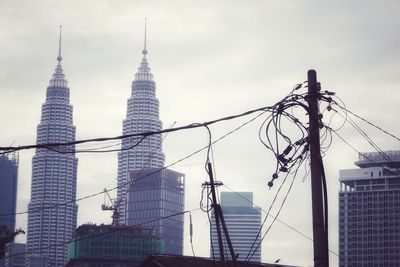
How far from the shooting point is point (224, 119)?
20.5 m

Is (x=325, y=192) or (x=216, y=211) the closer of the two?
(x=325, y=192)

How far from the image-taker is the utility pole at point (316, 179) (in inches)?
755

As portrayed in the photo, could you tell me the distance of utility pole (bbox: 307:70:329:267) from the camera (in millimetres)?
19188

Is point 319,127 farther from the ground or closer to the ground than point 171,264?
farther from the ground

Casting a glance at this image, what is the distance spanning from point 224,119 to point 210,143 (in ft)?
10.4

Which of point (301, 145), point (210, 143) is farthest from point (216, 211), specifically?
point (301, 145)

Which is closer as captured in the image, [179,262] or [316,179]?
[316,179]

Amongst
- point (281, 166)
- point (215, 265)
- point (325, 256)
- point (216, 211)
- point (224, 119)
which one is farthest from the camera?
point (215, 265)

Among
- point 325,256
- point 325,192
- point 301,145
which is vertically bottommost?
point 325,256

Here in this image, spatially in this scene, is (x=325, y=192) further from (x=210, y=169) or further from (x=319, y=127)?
(x=210, y=169)

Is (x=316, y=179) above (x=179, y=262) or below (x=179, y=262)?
above

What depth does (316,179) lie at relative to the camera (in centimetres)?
1975

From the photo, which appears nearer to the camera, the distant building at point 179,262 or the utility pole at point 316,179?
the utility pole at point 316,179

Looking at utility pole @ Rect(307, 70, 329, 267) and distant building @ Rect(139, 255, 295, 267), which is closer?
utility pole @ Rect(307, 70, 329, 267)
